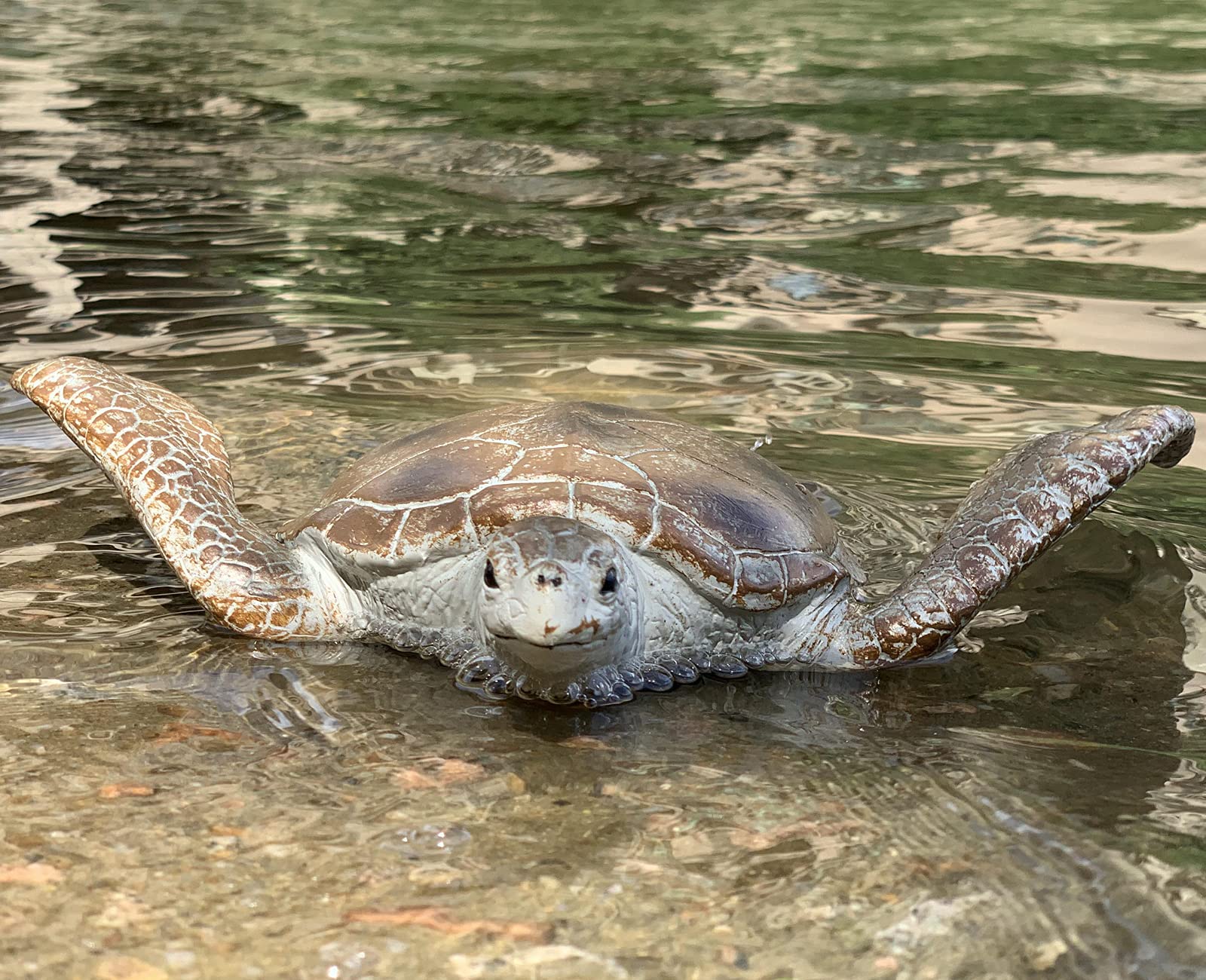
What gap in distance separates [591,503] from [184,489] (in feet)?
4.34

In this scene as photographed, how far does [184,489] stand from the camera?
13.1 ft

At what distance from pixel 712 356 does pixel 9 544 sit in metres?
3.33

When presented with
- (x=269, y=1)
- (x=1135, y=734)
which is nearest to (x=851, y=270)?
(x=1135, y=734)

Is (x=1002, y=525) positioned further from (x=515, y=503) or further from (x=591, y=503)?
(x=515, y=503)

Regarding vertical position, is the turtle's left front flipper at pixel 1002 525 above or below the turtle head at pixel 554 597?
below

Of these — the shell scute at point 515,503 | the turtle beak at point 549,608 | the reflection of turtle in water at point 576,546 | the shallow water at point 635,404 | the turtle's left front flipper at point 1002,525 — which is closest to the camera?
the shallow water at point 635,404

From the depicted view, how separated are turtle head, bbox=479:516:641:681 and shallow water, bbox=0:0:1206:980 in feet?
0.57

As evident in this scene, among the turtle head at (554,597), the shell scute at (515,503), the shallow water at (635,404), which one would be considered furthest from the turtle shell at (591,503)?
the shallow water at (635,404)

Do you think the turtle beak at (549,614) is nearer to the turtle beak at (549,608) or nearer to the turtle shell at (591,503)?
the turtle beak at (549,608)

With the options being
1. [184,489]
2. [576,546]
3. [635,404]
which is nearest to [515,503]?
[576,546]

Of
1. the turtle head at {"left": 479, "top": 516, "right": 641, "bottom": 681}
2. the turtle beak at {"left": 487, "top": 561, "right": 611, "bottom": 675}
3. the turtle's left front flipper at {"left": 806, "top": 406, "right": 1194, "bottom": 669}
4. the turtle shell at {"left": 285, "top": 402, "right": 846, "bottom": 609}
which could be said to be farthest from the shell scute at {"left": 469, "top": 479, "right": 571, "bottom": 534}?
the turtle's left front flipper at {"left": 806, "top": 406, "right": 1194, "bottom": 669}

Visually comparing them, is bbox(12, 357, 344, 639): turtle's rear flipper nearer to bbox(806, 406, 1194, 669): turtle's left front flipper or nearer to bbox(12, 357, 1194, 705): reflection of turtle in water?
bbox(12, 357, 1194, 705): reflection of turtle in water

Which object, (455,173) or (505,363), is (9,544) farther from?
(455,173)

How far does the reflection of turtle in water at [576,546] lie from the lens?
10.6 feet
